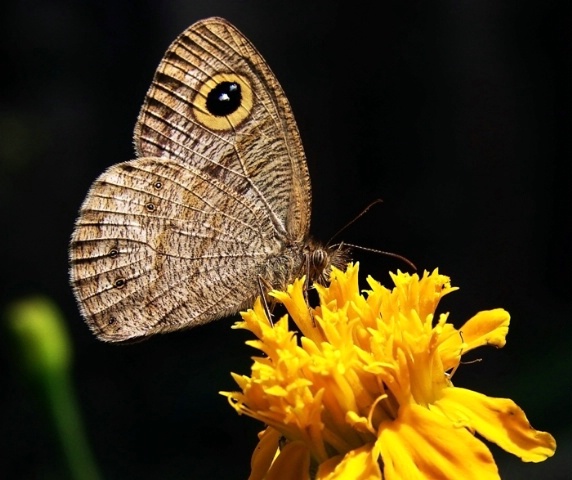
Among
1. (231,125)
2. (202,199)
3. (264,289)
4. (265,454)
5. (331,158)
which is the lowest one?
(331,158)

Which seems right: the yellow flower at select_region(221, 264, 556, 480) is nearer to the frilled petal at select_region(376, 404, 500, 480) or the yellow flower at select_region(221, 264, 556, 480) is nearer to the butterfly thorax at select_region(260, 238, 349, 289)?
the frilled petal at select_region(376, 404, 500, 480)

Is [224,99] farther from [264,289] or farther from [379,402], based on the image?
[379,402]

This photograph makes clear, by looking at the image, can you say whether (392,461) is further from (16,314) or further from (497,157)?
(497,157)

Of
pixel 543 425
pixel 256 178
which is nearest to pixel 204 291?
pixel 256 178

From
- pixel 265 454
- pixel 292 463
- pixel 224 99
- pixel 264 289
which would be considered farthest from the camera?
pixel 224 99

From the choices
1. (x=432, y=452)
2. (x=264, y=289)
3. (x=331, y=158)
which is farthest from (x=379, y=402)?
(x=331, y=158)

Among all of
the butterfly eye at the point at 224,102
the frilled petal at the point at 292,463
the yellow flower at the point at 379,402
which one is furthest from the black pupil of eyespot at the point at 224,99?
the frilled petal at the point at 292,463

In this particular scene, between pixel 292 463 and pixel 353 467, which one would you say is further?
pixel 292 463
